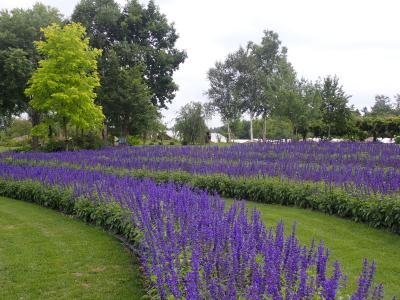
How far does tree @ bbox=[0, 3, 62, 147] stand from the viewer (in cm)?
3106

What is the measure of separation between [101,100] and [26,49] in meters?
6.88

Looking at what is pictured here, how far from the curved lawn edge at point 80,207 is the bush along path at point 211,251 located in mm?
35

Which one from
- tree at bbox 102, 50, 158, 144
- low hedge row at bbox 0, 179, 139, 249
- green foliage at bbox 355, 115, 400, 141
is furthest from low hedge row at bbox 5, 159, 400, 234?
green foliage at bbox 355, 115, 400, 141

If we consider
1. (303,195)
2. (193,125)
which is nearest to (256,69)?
(193,125)

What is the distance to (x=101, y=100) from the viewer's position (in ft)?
118

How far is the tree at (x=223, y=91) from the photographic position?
5944 cm

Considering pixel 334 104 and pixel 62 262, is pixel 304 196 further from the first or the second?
pixel 334 104

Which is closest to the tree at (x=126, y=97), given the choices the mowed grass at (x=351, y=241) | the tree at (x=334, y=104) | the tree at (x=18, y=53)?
the tree at (x=18, y=53)

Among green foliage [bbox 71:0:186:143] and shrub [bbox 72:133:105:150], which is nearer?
shrub [bbox 72:133:105:150]

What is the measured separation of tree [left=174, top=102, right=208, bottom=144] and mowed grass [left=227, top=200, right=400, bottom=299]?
31806mm

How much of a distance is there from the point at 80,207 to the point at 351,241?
5.99 metres

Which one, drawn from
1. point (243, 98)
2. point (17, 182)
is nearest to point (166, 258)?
point (17, 182)

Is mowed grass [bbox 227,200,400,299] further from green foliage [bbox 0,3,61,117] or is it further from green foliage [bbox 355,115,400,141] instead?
green foliage [bbox 355,115,400,141]

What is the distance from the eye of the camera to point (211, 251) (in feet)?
15.9
